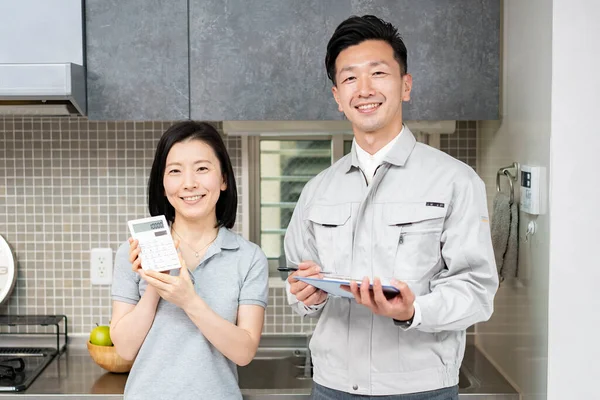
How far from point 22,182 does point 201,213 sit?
1046mm

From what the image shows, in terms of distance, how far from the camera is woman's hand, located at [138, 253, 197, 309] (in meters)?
1.37

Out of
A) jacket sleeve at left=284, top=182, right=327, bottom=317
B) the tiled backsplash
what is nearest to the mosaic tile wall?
the tiled backsplash

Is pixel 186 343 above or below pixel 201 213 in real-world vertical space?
below

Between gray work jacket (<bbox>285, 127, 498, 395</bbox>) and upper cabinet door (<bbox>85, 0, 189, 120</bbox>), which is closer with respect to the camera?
gray work jacket (<bbox>285, 127, 498, 395</bbox>)

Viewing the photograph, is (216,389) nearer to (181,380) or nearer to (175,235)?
(181,380)

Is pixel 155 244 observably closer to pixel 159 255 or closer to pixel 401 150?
pixel 159 255

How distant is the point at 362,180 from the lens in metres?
1.53

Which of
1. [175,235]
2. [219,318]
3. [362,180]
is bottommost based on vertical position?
[219,318]

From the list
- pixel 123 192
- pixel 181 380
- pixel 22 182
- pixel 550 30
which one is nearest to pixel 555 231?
pixel 550 30

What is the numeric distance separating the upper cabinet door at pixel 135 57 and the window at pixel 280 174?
1.57 ft

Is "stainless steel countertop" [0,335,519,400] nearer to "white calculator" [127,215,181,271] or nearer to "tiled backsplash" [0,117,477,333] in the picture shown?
"tiled backsplash" [0,117,477,333]

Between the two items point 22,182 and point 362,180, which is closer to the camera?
point 362,180

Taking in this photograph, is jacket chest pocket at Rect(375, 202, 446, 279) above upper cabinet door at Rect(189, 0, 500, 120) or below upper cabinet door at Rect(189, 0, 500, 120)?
below

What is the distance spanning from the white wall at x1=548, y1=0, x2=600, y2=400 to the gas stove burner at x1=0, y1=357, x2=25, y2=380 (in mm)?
1410
